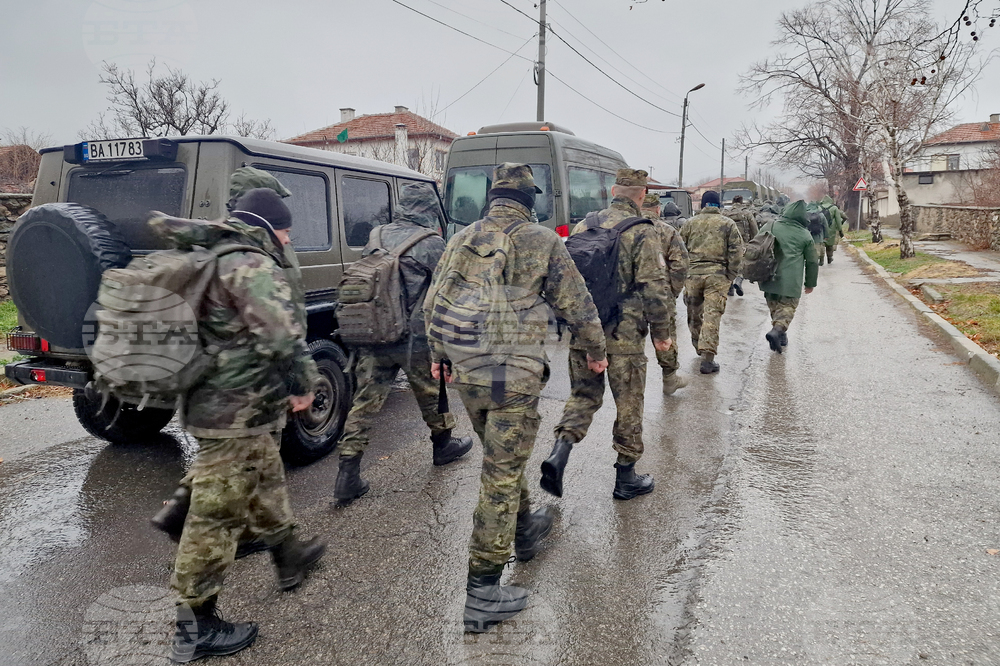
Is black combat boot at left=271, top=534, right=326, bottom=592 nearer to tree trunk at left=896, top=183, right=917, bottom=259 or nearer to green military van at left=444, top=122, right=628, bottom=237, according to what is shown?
green military van at left=444, top=122, right=628, bottom=237

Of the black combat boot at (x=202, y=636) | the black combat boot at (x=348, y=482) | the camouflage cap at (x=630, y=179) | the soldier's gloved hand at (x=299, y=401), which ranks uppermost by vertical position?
the camouflage cap at (x=630, y=179)

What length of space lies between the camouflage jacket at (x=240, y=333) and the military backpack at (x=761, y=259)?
593 centimetres

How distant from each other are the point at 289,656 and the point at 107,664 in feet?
2.21

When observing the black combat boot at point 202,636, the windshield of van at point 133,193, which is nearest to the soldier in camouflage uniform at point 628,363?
the black combat boot at point 202,636

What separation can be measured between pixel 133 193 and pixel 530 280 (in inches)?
106

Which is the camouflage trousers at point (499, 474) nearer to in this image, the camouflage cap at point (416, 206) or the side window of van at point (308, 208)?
the camouflage cap at point (416, 206)

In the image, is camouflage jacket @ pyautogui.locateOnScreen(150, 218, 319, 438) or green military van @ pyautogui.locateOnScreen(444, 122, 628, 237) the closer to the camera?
camouflage jacket @ pyautogui.locateOnScreen(150, 218, 319, 438)

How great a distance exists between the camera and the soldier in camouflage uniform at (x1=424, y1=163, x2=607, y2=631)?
2.64 metres

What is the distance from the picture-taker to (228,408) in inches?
96.7

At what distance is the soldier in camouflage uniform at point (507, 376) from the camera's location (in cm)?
264

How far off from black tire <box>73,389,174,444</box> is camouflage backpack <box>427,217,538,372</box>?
2637mm

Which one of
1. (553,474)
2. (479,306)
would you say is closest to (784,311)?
(553,474)

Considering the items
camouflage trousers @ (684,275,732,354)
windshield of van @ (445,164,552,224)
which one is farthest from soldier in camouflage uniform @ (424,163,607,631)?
windshield of van @ (445,164,552,224)

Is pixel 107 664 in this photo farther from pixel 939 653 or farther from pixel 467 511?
pixel 939 653
